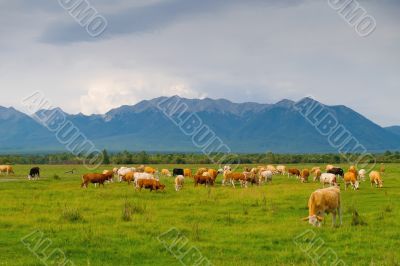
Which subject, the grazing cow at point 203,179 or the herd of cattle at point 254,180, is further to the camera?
the grazing cow at point 203,179

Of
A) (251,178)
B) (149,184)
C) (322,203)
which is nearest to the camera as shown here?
Answer: (322,203)

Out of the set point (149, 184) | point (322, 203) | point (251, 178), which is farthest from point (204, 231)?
point (251, 178)

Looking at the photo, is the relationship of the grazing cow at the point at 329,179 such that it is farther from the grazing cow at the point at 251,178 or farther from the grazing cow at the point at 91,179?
the grazing cow at the point at 91,179

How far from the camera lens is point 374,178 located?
39750 millimetres

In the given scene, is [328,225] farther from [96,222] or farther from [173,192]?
[173,192]

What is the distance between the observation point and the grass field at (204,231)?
14625 mm

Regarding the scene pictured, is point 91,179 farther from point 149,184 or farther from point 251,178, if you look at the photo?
point 251,178

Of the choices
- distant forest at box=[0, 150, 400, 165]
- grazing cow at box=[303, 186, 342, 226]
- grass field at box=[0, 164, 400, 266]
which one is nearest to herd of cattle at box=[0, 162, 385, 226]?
grazing cow at box=[303, 186, 342, 226]

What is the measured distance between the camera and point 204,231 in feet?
60.6

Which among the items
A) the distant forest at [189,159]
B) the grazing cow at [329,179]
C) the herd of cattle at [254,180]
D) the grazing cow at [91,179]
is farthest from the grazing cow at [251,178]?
the distant forest at [189,159]

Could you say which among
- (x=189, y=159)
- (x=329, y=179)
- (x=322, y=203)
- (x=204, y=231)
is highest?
(x=189, y=159)

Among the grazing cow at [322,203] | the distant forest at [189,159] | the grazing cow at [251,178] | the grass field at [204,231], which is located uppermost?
the distant forest at [189,159]

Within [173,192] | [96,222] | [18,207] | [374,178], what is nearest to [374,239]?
[96,222]

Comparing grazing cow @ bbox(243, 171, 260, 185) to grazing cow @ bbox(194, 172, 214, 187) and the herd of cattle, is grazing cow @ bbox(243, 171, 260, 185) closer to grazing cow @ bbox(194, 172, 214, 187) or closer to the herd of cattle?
the herd of cattle
